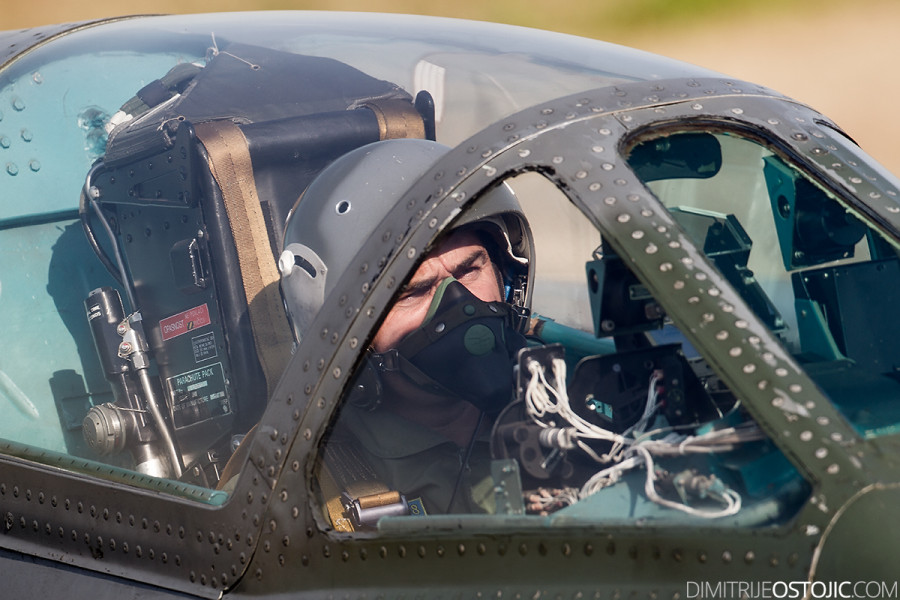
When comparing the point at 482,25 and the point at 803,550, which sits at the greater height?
the point at 482,25

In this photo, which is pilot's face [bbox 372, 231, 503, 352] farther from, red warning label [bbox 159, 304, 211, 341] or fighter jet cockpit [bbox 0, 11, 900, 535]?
red warning label [bbox 159, 304, 211, 341]

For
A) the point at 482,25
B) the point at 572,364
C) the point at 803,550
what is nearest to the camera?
the point at 803,550

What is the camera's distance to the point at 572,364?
1.96m

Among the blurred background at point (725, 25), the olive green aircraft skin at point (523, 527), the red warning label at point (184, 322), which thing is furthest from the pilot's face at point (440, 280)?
the blurred background at point (725, 25)

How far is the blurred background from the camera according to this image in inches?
574

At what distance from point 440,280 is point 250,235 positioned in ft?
2.75

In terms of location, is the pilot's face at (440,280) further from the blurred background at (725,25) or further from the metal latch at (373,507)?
the blurred background at (725,25)

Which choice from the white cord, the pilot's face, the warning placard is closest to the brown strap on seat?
the warning placard

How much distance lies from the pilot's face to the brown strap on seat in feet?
1.99

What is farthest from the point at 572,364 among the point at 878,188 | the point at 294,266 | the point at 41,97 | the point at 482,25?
the point at 41,97

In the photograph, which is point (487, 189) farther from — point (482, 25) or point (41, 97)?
point (41, 97)

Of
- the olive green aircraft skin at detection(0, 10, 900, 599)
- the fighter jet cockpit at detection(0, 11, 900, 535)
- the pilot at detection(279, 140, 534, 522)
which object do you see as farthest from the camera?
the pilot at detection(279, 140, 534, 522)

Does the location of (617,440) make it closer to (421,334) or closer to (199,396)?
(421,334)

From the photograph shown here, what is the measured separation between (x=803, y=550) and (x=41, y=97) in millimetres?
2643
